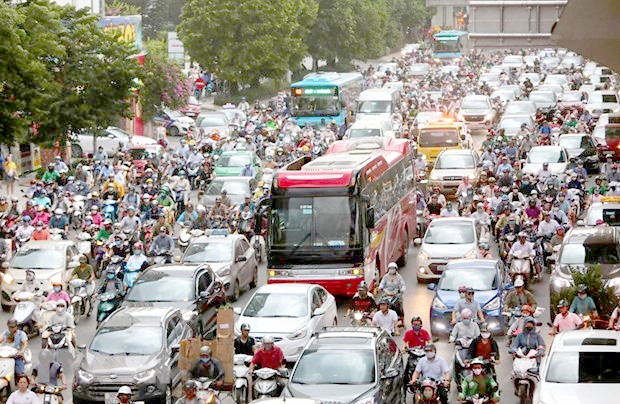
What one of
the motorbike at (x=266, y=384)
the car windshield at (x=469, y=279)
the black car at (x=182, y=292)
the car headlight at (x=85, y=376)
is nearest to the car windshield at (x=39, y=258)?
the black car at (x=182, y=292)

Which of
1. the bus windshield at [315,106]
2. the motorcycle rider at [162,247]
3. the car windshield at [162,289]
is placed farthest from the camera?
the bus windshield at [315,106]

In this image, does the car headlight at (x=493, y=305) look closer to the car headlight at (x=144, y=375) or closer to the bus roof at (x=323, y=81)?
the car headlight at (x=144, y=375)

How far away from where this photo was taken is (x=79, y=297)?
96.0 ft

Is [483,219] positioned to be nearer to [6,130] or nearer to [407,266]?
[407,266]

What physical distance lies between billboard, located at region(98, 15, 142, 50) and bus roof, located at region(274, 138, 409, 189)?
2589cm

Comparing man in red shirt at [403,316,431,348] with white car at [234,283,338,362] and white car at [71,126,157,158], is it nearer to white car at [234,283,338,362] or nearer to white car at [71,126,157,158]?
white car at [234,283,338,362]

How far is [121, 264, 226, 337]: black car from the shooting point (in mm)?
25984

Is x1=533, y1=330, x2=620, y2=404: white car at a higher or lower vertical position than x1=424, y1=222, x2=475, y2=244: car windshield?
higher

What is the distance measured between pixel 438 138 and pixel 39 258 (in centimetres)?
2411

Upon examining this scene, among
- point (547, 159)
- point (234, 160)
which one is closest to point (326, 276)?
point (547, 159)

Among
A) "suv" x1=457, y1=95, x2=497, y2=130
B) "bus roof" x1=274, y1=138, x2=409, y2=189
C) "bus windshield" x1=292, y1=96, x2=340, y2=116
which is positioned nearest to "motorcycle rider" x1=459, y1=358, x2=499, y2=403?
"bus roof" x1=274, y1=138, x2=409, y2=189

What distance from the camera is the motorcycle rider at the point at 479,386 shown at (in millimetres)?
20141

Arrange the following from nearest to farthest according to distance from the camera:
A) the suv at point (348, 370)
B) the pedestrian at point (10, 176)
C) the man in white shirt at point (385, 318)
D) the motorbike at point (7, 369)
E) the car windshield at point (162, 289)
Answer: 1. the suv at point (348, 370)
2. the motorbike at point (7, 369)
3. the man in white shirt at point (385, 318)
4. the car windshield at point (162, 289)
5. the pedestrian at point (10, 176)

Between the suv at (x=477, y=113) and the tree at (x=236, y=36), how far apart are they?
16.5m
